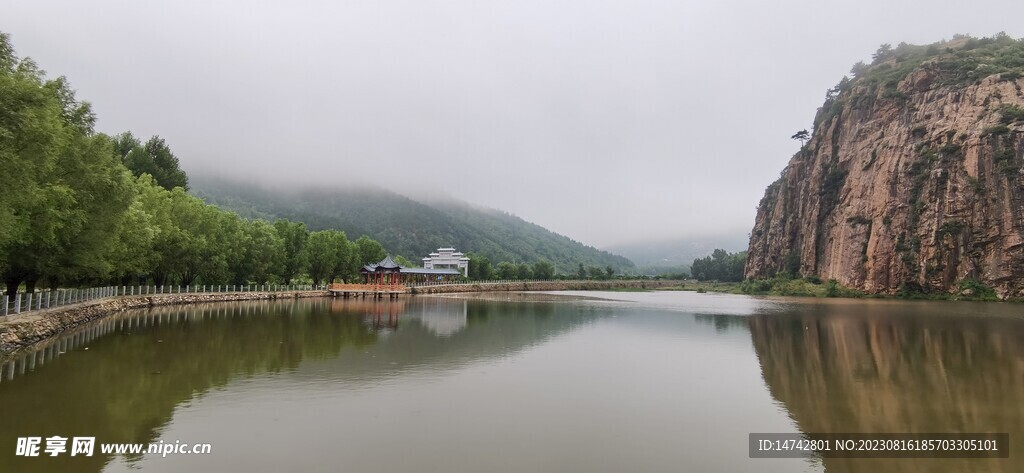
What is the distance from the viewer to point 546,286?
388ft

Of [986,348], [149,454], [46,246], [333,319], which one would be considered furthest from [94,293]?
[986,348]

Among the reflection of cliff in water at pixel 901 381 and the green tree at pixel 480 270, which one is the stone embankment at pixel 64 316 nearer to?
the reflection of cliff in water at pixel 901 381

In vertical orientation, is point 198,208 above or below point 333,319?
above

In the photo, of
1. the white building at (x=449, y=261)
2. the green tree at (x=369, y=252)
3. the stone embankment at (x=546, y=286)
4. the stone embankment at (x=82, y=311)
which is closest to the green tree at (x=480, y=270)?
the white building at (x=449, y=261)

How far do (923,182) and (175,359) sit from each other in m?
83.2

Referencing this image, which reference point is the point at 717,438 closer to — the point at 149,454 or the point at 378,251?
the point at 149,454

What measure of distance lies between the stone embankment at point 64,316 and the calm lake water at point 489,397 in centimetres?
100

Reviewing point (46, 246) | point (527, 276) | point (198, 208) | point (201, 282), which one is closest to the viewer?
point (46, 246)

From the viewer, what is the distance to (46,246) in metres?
25.7

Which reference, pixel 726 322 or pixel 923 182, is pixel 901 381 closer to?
pixel 726 322

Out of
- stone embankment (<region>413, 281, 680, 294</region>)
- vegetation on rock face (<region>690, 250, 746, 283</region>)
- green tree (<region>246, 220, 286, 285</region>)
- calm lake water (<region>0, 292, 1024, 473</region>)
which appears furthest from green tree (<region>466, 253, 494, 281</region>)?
calm lake water (<region>0, 292, 1024, 473</region>)

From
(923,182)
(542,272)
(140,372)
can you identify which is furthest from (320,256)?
(923,182)

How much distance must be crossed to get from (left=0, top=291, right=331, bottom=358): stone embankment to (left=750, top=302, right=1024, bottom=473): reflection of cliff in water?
25.7m

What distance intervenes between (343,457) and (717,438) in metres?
7.69
